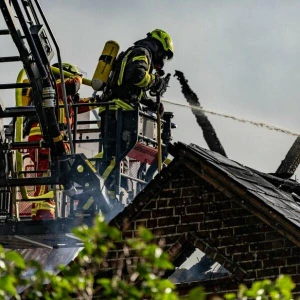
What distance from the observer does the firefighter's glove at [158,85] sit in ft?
56.9

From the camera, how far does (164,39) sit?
58.1ft

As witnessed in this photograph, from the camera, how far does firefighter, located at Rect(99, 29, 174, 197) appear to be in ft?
55.0

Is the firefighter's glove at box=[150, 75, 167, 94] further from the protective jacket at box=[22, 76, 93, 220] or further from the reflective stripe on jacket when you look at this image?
the protective jacket at box=[22, 76, 93, 220]

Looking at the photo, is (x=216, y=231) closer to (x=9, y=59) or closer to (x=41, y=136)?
(x=9, y=59)

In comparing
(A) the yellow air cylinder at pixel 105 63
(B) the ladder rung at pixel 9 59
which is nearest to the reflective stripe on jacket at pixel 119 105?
(A) the yellow air cylinder at pixel 105 63

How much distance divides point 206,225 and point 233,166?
4.58 feet

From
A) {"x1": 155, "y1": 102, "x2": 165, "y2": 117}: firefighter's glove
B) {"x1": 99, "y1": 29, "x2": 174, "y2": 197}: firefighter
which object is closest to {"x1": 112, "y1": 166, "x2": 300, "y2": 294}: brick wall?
{"x1": 99, "y1": 29, "x2": 174, "y2": 197}: firefighter

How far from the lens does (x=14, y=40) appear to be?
1497cm

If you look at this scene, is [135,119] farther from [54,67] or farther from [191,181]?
[191,181]

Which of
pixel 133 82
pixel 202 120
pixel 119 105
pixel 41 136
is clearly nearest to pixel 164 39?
pixel 133 82

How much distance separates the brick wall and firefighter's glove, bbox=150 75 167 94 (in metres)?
5.41

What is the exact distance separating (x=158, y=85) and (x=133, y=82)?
0.58m

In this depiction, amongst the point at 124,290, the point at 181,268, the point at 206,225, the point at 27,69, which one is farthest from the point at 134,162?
the point at 124,290

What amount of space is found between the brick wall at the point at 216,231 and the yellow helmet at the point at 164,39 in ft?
19.3
